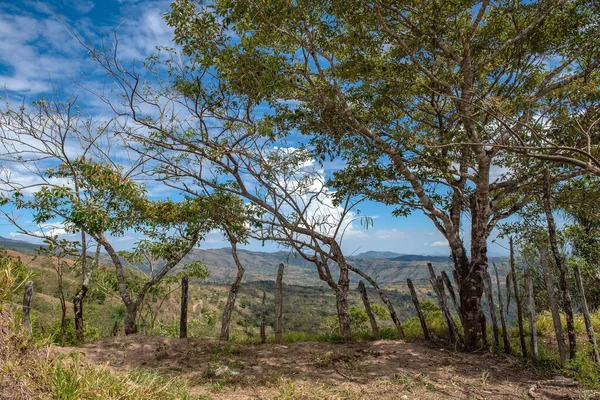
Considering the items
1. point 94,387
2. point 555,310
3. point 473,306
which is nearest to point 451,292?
point 473,306

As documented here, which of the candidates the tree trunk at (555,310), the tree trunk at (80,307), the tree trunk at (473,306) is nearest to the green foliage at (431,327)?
the tree trunk at (473,306)

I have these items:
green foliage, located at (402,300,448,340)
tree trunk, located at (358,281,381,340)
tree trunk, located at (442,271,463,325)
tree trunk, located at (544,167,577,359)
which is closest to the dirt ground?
tree trunk, located at (358,281,381,340)

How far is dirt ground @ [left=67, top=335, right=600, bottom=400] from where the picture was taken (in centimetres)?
565

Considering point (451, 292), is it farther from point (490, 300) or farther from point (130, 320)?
point (130, 320)

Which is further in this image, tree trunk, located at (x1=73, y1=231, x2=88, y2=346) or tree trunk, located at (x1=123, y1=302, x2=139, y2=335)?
tree trunk, located at (x1=123, y1=302, x2=139, y2=335)

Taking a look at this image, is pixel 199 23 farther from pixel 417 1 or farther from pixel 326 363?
pixel 326 363

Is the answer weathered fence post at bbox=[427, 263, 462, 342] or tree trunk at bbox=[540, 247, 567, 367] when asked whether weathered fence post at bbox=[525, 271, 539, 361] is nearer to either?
tree trunk at bbox=[540, 247, 567, 367]

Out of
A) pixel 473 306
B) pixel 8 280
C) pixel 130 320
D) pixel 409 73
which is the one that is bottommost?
pixel 130 320

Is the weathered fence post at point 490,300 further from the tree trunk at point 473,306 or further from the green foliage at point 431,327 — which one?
the green foliage at point 431,327

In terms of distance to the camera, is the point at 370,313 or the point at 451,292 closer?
the point at 451,292

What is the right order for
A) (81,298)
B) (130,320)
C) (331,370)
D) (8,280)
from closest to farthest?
(8,280)
(331,370)
(81,298)
(130,320)

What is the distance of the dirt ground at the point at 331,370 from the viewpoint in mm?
5652

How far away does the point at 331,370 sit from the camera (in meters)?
7.00

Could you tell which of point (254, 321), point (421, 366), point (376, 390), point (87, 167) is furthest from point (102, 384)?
point (254, 321)
